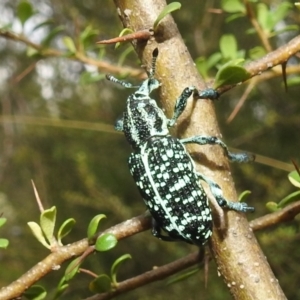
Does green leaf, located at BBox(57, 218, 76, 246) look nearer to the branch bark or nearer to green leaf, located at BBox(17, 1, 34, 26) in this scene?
the branch bark

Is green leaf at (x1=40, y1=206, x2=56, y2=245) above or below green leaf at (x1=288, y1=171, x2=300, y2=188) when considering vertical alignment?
above

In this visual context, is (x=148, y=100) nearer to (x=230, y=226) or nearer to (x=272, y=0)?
(x=230, y=226)

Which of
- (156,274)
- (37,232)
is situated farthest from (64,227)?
(156,274)

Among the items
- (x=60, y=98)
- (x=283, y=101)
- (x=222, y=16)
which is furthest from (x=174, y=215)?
(x=60, y=98)

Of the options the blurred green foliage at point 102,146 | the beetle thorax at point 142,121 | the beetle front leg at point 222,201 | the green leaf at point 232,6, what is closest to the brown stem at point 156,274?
the beetle front leg at point 222,201

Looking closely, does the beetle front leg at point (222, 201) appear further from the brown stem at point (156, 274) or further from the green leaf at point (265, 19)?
the green leaf at point (265, 19)

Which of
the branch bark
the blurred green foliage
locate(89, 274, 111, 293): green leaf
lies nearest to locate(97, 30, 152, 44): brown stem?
the branch bark

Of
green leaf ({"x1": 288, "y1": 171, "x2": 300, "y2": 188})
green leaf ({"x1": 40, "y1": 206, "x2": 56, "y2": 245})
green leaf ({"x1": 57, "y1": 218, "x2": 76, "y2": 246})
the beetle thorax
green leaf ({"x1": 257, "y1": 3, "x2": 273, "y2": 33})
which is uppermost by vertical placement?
green leaf ({"x1": 257, "y1": 3, "x2": 273, "y2": 33})
